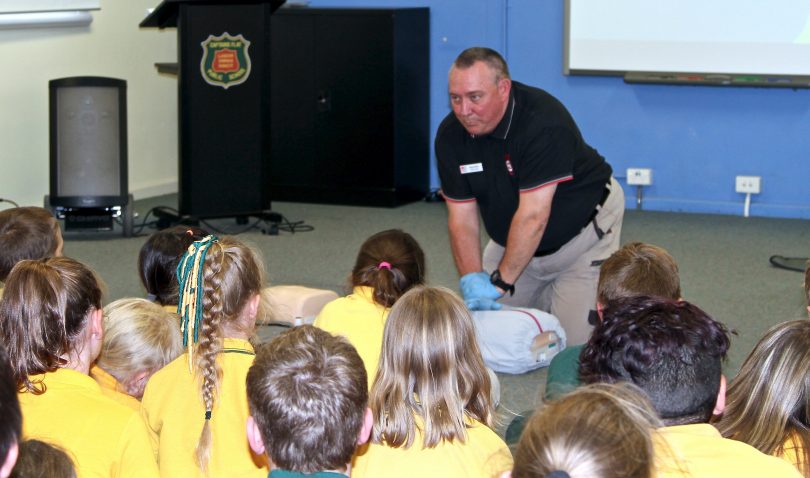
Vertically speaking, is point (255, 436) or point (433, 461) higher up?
point (255, 436)

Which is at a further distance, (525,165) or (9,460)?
(525,165)

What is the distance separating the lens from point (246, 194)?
603 centimetres

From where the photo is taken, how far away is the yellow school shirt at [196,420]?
200 centimetres

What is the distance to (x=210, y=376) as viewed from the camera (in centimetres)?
203

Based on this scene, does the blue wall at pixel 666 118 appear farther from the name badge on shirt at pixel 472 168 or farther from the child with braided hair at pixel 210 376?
the child with braided hair at pixel 210 376

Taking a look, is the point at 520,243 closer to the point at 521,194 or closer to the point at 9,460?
the point at 521,194

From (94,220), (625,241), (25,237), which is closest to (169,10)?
(94,220)

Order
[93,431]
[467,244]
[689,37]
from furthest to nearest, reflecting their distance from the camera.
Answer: [689,37], [467,244], [93,431]

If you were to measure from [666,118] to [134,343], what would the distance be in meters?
4.93

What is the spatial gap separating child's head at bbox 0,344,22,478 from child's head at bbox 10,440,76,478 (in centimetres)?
22

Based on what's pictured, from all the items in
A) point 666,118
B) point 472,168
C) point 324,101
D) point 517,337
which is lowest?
point 517,337

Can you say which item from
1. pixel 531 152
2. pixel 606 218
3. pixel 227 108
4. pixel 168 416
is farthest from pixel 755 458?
pixel 227 108

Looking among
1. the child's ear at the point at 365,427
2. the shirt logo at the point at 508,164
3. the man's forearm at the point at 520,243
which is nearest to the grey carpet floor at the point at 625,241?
the man's forearm at the point at 520,243

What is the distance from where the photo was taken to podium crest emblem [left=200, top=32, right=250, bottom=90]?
5.80 metres
